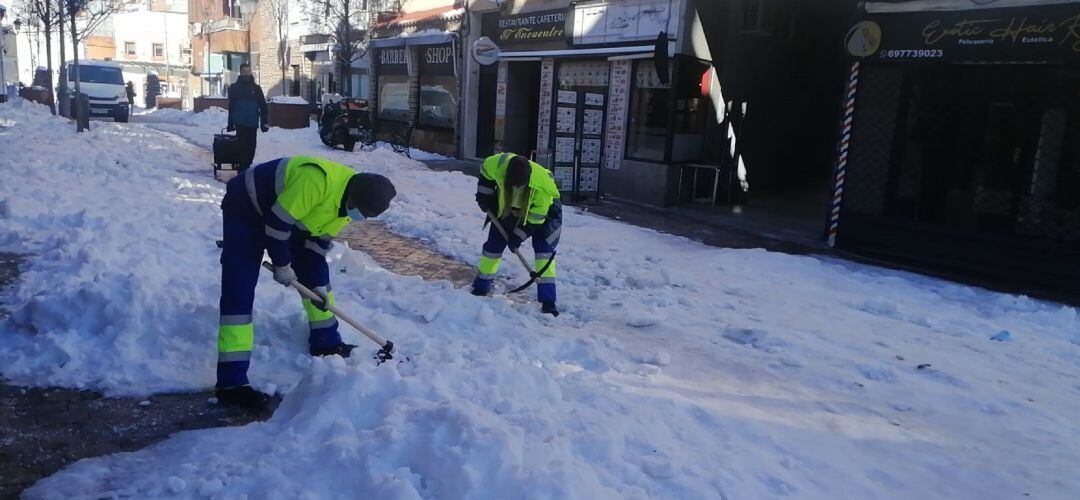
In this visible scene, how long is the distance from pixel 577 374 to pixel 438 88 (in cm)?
1775

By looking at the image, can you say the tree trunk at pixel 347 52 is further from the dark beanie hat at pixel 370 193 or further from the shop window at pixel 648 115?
the dark beanie hat at pixel 370 193

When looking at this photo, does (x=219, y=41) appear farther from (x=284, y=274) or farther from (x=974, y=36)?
(x=284, y=274)

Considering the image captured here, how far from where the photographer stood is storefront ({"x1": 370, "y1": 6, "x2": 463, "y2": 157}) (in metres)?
20.7

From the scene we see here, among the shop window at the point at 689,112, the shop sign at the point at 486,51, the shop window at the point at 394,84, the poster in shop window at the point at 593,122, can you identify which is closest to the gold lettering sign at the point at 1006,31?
the shop window at the point at 689,112

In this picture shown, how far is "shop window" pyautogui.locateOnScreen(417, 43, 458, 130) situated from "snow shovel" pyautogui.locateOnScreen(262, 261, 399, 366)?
16209mm

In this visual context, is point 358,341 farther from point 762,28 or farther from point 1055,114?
point 762,28

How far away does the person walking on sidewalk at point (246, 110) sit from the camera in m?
12.8

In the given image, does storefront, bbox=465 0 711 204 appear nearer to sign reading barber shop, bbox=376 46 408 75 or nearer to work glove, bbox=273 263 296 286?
sign reading barber shop, bbox=376 46 408 75

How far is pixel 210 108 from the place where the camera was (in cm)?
3475

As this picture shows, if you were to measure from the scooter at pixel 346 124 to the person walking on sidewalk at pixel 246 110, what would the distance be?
6.69 metres

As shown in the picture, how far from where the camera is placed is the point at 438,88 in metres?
21.6

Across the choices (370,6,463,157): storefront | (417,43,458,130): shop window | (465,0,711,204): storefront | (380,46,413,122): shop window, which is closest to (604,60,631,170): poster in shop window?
(465,0,711,204): storefront

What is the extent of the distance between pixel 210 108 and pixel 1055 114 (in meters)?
33.2

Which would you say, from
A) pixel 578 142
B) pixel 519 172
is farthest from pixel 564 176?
pixel 519 172
